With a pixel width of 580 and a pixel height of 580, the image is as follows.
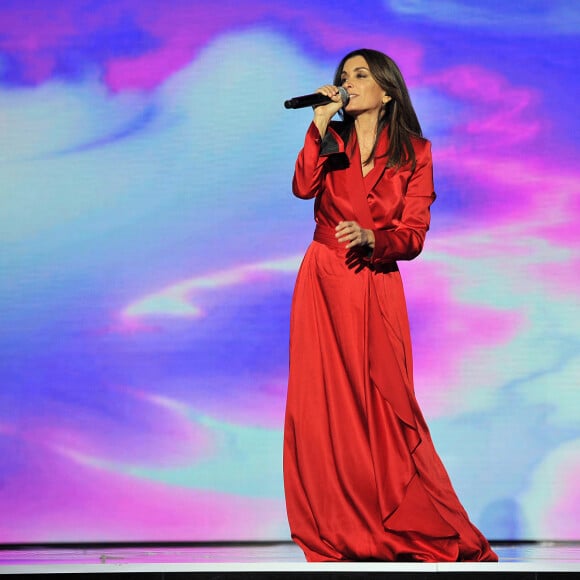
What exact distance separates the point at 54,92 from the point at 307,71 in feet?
2.73

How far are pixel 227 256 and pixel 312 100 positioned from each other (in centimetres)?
86

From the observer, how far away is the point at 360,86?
132 inches

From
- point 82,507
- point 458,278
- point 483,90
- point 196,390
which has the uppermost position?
point 483,90

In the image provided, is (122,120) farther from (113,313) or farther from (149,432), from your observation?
(149,432)

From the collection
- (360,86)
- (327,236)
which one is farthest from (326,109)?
(327,236)

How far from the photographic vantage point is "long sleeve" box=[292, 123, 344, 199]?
3.21 meters

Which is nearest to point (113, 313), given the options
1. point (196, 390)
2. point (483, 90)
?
point (196, 390)

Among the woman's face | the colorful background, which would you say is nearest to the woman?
the woman's face

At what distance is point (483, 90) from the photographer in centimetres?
389

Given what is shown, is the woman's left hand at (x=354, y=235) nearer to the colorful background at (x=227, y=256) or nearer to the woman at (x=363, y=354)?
the woman at (x=363, y=354)

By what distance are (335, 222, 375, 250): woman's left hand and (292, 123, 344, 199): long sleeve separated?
0.18m

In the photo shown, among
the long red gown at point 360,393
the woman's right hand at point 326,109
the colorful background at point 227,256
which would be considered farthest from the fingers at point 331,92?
the colorful background at point 227,256

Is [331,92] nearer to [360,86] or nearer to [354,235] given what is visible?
[360,86]

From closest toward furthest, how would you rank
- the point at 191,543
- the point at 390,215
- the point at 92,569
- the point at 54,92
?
1. the point at 92,569
2. the point at 390,215
3. the point at 191,543
4. the point at 54,92
